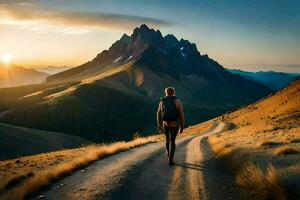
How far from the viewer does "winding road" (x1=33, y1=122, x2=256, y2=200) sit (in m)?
10.5

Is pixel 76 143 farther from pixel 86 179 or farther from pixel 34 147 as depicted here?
pixel 86 179

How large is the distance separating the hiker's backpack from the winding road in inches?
69.5

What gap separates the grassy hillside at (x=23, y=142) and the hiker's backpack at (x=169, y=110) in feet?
263

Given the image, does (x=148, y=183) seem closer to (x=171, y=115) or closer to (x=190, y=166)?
→ (x=190, y=166)

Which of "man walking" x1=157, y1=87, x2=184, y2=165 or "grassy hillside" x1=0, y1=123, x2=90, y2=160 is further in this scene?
"grassy hillside" x1=0, y1=123, x2=90, y2=160

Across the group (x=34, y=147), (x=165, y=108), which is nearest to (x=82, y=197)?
(x=165, y=108)

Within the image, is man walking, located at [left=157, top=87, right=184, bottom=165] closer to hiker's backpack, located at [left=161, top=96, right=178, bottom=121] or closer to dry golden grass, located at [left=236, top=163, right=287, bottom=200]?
hiker's backpack, located at [left=161, top=96, right=178, bottom=121]

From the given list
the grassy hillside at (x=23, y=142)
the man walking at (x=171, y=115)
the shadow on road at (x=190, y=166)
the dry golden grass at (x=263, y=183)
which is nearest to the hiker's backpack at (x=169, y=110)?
the man walking at (x=171, y=115)

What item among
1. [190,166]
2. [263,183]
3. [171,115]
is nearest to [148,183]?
[263,183]

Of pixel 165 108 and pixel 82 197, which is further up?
pixel 165 108

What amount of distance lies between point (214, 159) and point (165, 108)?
12.1ft

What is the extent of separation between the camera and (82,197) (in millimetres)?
10180

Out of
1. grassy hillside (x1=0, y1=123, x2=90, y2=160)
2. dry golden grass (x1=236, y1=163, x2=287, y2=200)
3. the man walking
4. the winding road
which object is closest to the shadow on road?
the winding road

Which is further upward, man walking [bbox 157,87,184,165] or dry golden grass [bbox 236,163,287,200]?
man walking [bbox 157,87,184,165]
